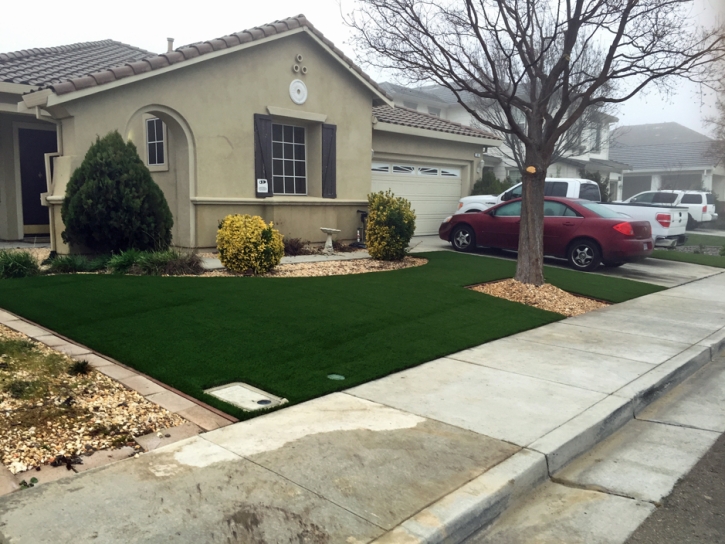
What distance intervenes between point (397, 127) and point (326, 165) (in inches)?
119

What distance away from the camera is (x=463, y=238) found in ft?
49.1

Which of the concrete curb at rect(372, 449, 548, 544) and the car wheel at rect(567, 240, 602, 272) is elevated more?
the car wheel at rect(567, 240, 602, 272)

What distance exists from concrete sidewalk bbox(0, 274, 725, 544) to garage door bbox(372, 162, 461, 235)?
1098cm

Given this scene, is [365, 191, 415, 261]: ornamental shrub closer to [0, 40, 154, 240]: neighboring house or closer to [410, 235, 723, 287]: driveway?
[410, 235, 723, 287]: driveway

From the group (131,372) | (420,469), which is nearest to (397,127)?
(131,372)

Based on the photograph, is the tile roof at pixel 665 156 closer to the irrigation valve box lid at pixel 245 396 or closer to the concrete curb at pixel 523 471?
the concrete curb at pixel 523 471

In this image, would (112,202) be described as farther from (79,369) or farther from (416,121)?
(416,121)

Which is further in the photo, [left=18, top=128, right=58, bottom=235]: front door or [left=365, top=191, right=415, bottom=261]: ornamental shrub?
[left=18, top=128, right=58, bottom=235]: front door

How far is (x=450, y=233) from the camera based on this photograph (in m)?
15.2

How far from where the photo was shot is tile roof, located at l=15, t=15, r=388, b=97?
10.3m

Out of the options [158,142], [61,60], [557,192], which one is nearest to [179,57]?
[158,142]

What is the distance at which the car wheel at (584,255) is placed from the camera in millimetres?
12930

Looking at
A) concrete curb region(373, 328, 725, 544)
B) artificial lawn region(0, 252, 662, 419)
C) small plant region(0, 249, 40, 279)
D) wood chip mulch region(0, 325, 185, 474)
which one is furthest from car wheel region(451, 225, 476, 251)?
wood chip mulch region(0, 325, 185, 474)

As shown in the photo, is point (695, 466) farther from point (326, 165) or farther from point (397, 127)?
point (397, 127)
